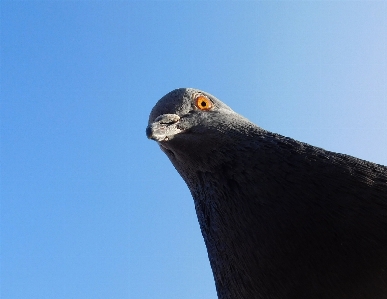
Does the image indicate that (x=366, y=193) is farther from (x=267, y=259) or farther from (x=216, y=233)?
(x=216, y=233)

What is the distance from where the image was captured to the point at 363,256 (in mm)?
3068

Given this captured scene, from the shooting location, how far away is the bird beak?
4.32m

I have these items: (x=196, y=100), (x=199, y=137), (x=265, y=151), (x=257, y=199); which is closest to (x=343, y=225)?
(x=257, y=199)

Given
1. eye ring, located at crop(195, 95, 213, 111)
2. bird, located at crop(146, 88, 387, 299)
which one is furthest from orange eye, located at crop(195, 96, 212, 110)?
bird, located at crop(146, 88, 387, 299)

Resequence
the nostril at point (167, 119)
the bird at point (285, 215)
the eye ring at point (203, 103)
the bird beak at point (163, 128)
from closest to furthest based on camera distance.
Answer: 1. the bird at point (285, 215)
2. the bird beak at point (163, 128)
3. the nostril at point (167, 119)
4. the eye ring at point (203, 103)

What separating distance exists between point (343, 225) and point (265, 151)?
1002mm

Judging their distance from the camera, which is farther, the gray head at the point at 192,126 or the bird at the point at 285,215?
the gray head at the point at 192,126

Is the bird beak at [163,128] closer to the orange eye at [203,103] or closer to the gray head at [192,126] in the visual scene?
the gray head at [192,126]

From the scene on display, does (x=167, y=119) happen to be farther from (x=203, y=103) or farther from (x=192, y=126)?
(x=203, y=103)

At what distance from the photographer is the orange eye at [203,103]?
4949 mm

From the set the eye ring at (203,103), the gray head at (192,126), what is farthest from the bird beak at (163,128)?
the eye ring at (203,103)

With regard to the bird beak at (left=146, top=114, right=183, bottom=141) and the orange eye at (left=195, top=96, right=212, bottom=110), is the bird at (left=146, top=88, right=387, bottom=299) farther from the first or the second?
the orange eye at (left=195, top=96, right=212, bottom=110)

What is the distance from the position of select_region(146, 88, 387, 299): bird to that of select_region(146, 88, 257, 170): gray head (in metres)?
0.02

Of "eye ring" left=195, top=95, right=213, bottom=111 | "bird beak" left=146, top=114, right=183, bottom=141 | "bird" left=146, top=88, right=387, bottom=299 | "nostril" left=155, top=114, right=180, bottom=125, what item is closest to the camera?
"bird" left=146, top=88, right=387, bottom=299
